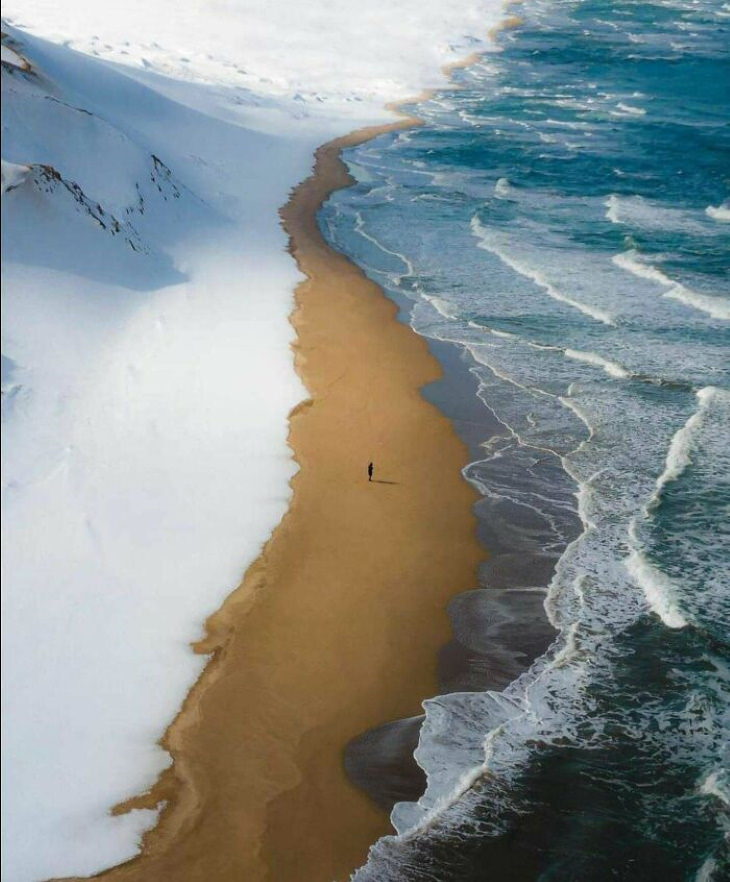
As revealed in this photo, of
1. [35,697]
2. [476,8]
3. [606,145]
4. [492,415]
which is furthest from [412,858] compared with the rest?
[476,8]

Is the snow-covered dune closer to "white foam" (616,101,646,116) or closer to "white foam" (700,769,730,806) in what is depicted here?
"white foam" (700,769,730,806)

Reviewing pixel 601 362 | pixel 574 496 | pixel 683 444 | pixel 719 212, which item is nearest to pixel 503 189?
pixel 719 212

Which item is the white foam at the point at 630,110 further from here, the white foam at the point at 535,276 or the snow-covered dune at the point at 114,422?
the snow-covered dune at the point at 114,422

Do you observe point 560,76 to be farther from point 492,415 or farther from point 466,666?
point 466,666

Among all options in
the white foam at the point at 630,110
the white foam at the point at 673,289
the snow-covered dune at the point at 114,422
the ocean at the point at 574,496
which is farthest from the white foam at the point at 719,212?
the white foam at the point at 630,110

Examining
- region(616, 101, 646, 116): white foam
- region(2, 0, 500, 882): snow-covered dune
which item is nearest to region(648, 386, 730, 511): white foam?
region(2, 0, 500, 882): snow-covered dune

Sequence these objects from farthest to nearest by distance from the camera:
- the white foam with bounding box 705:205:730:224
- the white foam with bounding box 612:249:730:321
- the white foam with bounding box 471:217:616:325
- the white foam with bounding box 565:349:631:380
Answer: the white foam with bounding box 705:205:730:224 → the white foam with bounding box 612:249:730:321 → the white foam with bounding box 471:217:616:325 → the white foam with bounding box 565:349:631:380
